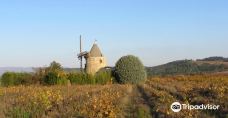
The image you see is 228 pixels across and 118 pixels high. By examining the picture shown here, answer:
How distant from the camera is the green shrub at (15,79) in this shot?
42.2m

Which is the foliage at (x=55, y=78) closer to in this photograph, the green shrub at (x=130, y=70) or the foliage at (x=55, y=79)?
the foliage at (x=55, y=79)

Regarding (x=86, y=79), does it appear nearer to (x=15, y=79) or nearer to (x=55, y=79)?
(x=55, y=79)

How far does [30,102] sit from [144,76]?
26477 mm

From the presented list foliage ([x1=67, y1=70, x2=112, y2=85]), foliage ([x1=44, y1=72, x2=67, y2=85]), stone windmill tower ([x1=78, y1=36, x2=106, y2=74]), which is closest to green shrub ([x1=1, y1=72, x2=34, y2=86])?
foliage ([x1=44, y1=72, x2=67, y2=85])

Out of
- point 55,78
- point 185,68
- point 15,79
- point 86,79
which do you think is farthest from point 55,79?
point 185,68

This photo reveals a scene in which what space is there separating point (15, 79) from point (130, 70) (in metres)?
10.3

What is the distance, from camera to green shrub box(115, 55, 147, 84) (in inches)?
1668

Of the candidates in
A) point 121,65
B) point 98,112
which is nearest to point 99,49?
point 121,65

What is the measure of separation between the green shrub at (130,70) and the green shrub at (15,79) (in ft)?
26.6

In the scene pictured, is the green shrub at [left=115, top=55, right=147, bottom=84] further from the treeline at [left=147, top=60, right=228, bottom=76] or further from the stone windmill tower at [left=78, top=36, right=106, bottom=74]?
the treeline at [left=147, top=60, right=228, bottom=76]

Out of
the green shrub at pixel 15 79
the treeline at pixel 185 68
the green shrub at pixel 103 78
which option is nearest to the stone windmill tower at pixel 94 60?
the green shrub at pixel 103 78

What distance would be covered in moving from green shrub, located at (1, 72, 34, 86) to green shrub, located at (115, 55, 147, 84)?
319 inches

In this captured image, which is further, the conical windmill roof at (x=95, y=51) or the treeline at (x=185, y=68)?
the treeline at (x=185, y=68)

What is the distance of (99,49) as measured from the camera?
5859cm
